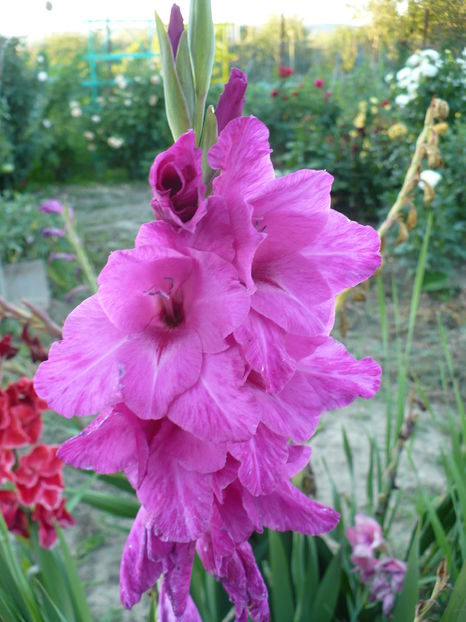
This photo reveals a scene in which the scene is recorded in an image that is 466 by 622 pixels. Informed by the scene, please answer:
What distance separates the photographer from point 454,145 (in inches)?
119

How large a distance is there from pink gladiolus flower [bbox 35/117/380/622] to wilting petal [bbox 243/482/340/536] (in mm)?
36

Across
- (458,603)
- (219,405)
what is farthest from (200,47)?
(458,603)

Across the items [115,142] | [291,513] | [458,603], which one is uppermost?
[291,513]

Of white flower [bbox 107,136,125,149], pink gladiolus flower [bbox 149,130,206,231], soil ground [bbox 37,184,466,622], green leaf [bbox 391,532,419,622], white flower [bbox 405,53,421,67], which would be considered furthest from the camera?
white flower [bbox 107,136,125,149]

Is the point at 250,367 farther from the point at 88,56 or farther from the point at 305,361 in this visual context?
the point at 88,56

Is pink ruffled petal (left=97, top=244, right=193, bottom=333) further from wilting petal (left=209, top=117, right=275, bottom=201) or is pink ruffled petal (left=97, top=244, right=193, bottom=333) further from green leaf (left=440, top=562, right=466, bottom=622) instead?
green leaf (left=440, top=562, right=466, bottom=622)

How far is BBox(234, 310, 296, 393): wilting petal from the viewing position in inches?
15.5

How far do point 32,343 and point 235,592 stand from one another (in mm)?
544

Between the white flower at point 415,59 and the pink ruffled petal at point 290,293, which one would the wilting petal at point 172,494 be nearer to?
the pink ruffled petal at point 290,293

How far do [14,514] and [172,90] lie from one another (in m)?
0.73

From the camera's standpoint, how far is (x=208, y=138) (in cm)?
43

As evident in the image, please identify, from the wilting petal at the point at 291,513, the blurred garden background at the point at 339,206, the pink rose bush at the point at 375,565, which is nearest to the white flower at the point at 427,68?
the blurred garden background at the point at 339,206

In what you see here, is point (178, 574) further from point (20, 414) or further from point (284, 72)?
point (284, 72)

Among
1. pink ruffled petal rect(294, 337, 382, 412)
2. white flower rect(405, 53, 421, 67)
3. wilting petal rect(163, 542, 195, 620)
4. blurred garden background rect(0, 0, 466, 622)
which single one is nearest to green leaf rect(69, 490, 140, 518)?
blurred garden background rect(0, 0, 466, 622)
